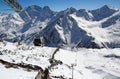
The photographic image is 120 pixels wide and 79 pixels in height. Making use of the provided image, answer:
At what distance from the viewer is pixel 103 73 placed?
111 feet

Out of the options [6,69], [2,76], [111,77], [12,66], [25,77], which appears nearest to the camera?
[2,76]

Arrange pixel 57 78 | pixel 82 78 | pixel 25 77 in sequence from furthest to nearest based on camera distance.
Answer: pixel 82 78 → pixel 57 78 → pixel 25 77

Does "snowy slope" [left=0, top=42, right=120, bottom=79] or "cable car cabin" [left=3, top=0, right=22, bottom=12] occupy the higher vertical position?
"cable car cabin" [left=3, top=0, right=22, bottom=12]

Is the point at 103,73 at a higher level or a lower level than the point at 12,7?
lower

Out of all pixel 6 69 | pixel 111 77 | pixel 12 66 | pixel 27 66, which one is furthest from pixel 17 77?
pixel 111 77

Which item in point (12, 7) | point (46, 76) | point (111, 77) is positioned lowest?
point (111, 77)

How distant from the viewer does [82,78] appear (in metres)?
26.9

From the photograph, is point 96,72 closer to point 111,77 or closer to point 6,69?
point 111,77

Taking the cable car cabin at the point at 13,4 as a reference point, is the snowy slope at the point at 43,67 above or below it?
below

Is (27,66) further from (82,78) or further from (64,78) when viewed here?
(82,78)

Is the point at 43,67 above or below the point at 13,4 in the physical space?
below

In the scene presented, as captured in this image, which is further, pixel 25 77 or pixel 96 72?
pixel 96 72

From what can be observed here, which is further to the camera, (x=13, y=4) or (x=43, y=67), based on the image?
(x=43, y=67)

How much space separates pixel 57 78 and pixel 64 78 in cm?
120
